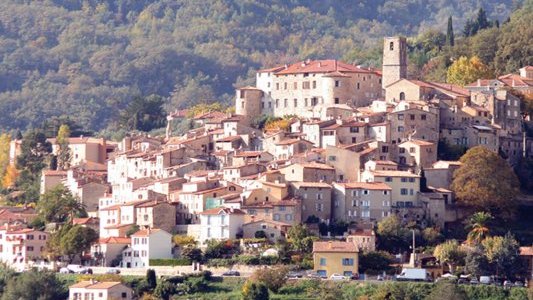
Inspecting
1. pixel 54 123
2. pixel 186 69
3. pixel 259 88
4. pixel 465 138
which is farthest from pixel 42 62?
pixel 465 138

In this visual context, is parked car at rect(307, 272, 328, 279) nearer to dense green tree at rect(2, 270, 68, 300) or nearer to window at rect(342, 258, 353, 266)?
window at rect(342, 258, 353, 266)

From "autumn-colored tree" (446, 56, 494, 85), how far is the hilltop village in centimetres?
178

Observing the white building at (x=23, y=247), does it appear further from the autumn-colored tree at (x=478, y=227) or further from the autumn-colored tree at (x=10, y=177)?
the autumn-colored tree at (x=478, y=227)

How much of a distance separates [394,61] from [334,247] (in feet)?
60.4

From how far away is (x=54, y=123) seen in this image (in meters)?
104

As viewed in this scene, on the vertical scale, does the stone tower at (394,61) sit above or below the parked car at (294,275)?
above

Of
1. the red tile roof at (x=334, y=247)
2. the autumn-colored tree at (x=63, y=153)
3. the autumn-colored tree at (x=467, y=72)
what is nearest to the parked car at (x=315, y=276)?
the red tile roof at (x=334, y=247)

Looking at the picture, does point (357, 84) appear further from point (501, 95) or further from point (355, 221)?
point (355, 221)

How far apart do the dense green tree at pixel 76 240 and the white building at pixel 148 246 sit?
1977 mm

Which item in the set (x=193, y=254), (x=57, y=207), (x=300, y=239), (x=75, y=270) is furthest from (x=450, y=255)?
(x=57, y=207)

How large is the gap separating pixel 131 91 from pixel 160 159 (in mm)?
60190

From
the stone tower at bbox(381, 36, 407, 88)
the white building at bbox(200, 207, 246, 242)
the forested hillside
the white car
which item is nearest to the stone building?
the stone tower at bbox(381, 36, 407, 88)

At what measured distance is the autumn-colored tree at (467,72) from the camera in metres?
96.9

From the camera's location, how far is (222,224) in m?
79.7
